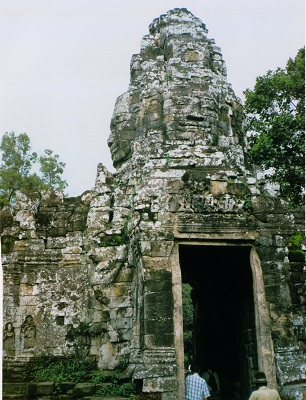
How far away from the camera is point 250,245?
9148mm

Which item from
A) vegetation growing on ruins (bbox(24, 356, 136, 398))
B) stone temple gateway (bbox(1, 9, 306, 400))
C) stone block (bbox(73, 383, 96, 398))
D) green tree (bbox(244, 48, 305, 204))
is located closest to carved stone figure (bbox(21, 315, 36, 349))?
stone temple gateway (bbox(1, 9, 306, 400))

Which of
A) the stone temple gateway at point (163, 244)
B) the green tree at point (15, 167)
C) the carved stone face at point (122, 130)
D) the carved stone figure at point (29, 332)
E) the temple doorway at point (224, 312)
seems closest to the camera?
the stone temple gateway at point (163, 244)

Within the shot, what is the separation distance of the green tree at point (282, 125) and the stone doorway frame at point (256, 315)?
8.16 meters

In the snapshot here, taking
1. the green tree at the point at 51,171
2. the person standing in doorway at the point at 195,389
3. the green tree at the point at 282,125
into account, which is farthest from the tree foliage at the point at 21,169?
the person standing in doorway at the point at 195,389

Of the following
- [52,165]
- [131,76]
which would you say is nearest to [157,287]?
[131,76]

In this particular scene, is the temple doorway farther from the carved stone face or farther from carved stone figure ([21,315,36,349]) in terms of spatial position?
carved stone figure ([21,315,36,349])

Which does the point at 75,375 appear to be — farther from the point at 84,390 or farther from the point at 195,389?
the point at 195,389

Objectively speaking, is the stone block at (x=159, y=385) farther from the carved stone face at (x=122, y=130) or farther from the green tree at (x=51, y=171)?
the green tree at (x=51, y=171)

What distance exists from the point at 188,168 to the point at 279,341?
3486 mm

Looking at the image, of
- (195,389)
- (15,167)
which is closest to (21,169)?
(15,167)

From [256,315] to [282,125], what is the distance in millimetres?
10228

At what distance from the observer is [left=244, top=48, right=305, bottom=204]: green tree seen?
1744 centimetres

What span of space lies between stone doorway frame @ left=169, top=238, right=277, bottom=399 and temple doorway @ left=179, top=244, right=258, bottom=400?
0.32 m

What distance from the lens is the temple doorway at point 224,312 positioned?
1027cm
